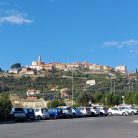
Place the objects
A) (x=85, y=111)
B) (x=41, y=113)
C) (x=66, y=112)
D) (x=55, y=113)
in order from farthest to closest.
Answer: (x=85, y=111) → (x=66, y=112) → (x=55, y=113) → (x=41, y=113)

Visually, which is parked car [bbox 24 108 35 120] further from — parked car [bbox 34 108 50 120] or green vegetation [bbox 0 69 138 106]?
green vegetation [bbox 0 69 138 106]

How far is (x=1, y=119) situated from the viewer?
47.9 metres

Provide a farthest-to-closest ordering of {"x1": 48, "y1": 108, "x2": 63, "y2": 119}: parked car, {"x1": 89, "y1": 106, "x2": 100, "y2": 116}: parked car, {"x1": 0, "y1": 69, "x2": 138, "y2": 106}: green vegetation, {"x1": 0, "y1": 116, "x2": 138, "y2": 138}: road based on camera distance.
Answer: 1. {"x1": 0, "y1": 69, "x2": 138, "y2": 106}: green vegetation
2. {"x1": 89, "y1": 106, "x2": 100, "y2": 116}: parked car
3. {"x1": 48, "y1": 108, "x2": 63, "y2": 119}: parked car
4. {"x1": 0, "y1": 116, "x2": 138, "y2": 138}: road

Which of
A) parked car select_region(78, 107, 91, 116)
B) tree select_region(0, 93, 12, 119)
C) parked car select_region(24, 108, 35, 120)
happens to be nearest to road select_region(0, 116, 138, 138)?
tree select_region(0, 93, 12, 119)

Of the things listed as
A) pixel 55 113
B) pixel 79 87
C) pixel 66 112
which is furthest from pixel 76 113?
pixel 79 87

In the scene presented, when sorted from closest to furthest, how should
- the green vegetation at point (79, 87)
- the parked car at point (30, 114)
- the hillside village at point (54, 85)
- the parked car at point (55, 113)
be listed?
1. the parked car at point (30, 114)
2. the parked car at point (55, 113)
3. the green vegetation at point (79, 87)
4. the hillside village at point (54, 85)

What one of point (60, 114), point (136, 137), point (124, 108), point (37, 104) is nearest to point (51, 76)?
point (37, 104)

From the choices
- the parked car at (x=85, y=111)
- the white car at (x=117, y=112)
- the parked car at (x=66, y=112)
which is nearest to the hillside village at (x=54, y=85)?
the white car at (x=117, y=112)

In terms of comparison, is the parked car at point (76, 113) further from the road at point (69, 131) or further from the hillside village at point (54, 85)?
the hillside village at point (54, 85)

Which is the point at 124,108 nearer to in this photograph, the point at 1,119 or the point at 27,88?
the point at 1,119

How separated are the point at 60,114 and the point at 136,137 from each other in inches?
1366

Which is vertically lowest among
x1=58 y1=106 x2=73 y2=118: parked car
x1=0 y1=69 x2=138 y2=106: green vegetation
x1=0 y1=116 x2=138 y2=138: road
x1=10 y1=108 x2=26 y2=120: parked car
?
x1=0 y1=116 x2=138 y2=138: road

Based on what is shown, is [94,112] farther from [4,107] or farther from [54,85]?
[54,85]

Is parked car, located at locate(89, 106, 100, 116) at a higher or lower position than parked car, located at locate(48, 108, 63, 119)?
higher
